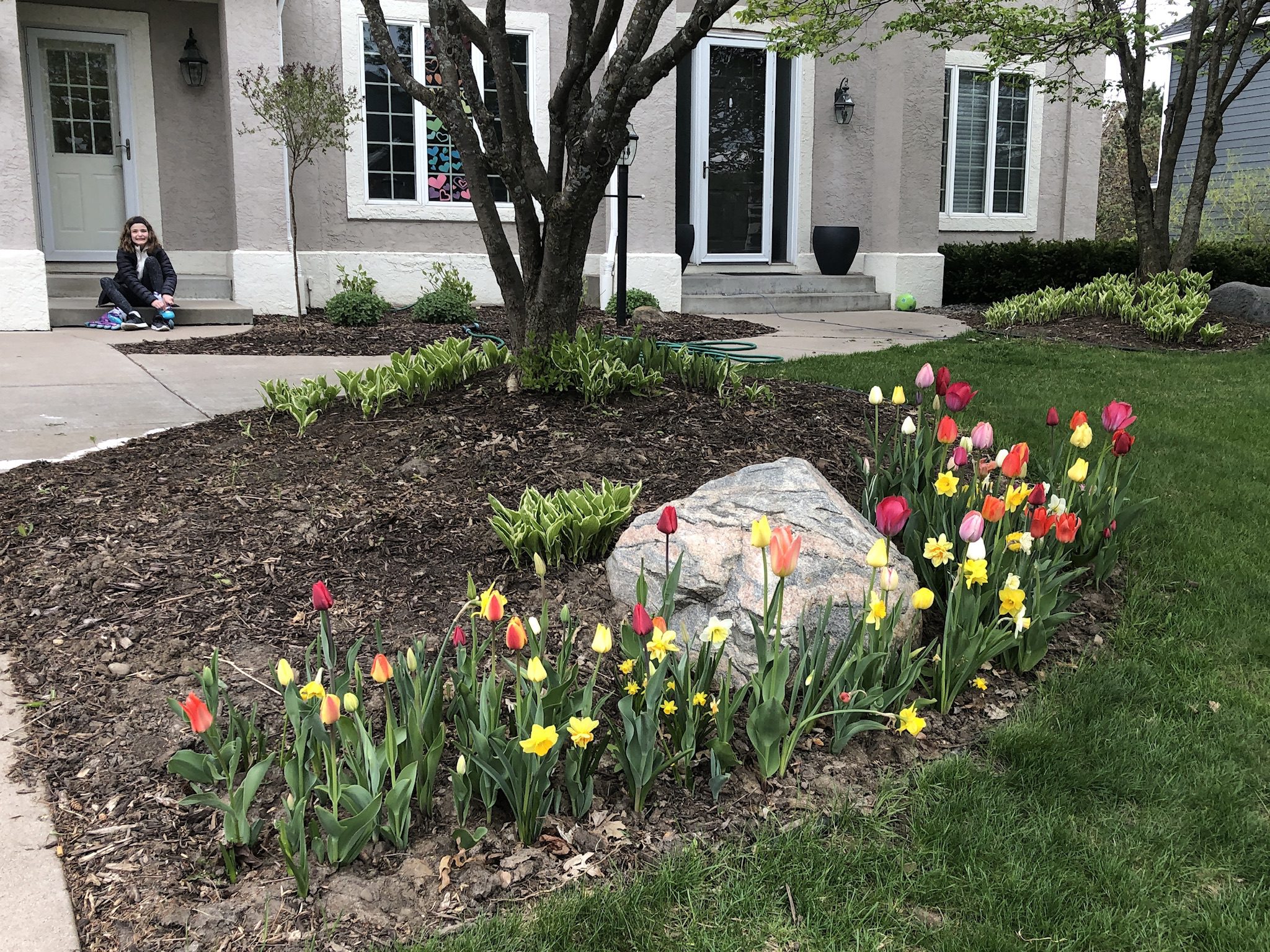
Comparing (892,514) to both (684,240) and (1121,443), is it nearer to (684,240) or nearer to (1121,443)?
(1121,443)

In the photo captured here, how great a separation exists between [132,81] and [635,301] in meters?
5.57

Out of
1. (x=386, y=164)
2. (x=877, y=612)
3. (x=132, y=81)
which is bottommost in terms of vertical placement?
(x=877, y=612)

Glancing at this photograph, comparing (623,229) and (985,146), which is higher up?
(985,146)

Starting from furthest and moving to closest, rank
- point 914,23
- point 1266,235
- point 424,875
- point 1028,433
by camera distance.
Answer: point 1266,235 < point 914,23 < point 1028,433 < point 424,875

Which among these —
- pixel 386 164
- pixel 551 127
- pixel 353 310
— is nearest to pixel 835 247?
pixel 386 164

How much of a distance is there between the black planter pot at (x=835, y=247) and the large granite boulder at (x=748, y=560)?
9508 mm

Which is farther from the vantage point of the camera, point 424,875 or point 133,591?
point 133,591

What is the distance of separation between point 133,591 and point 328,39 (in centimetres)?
894

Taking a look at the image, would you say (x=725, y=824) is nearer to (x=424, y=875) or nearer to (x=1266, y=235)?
(x=424, y=875)

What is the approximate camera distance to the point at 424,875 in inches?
73.5

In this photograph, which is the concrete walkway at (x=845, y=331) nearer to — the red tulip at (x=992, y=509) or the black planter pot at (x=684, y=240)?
the black planter pot at (x=684, y=240)

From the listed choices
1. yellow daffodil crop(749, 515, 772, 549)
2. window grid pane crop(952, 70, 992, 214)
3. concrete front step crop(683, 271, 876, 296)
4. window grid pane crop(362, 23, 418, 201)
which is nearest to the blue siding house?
window grid pane crop(952, 70, 992, 214)

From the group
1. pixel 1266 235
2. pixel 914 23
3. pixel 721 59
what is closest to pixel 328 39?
pixel 721 59

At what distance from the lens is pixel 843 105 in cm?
1193
